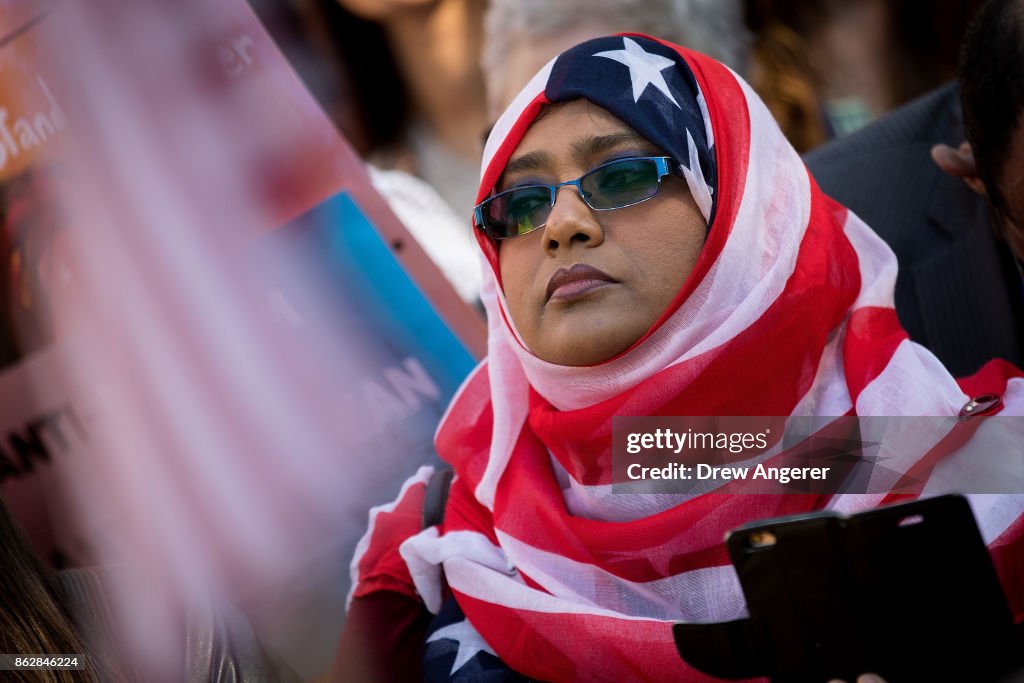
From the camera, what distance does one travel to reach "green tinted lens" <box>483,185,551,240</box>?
1.86m

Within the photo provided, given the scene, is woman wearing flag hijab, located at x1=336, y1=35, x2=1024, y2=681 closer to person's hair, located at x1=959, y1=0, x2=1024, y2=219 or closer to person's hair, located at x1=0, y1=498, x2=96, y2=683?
person's hair, located at x1=959, y1=0, x2=1024, y2=219

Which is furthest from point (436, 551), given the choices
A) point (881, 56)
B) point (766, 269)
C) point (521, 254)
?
point (881, 56)

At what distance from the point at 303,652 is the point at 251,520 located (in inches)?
12.7

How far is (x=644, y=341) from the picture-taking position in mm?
1739

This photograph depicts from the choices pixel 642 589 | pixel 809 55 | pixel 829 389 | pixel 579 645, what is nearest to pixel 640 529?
pixel 642 589

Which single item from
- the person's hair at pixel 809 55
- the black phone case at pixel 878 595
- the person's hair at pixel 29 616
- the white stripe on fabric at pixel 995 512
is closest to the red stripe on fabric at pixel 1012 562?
the white stripe on fabric at pixel 995 512

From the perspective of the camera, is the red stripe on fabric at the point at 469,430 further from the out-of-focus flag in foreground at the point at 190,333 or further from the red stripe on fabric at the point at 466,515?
the out-of-focus flag in foreground at the point at 190,333

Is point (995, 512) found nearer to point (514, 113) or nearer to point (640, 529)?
point (640, 529)

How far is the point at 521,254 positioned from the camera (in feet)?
6.21

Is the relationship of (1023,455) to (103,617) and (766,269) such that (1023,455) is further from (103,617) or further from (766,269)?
(103,617)

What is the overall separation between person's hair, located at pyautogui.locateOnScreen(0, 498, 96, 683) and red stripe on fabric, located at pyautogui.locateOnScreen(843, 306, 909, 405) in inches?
56.5

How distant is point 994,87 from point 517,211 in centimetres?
108

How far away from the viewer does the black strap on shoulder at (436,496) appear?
2.17 meters

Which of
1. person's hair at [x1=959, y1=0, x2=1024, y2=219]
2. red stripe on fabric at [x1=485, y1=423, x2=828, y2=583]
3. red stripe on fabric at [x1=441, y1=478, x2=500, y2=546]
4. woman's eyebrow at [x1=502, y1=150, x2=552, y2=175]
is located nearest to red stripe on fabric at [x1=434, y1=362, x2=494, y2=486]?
red stripe on fabric at [x1=441, y1=478, x2=500, y2=546]
